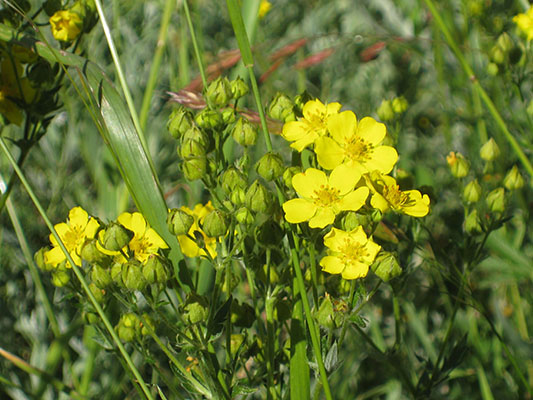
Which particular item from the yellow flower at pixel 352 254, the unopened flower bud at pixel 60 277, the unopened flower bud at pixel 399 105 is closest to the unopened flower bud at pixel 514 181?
the unopened flower bud at pixel 399 105

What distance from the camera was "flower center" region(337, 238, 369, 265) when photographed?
1.07m

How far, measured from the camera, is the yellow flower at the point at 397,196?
118cm

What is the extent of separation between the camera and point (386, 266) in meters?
1.11

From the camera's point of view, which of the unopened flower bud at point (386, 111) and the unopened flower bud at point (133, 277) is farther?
the unopened flower bud at point (386, 111)

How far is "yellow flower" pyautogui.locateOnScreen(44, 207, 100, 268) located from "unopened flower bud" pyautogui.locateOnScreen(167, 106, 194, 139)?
25 centimetres

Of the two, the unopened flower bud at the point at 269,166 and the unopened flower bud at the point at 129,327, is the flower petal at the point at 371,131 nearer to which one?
the unopened flower bud at the point at 269,166

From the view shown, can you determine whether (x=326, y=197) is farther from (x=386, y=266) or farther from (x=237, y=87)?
(x=237, y=87)

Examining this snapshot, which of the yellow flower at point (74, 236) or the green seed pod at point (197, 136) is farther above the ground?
the green seed pod at point (197, 136)

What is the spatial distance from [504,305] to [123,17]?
2581 mm

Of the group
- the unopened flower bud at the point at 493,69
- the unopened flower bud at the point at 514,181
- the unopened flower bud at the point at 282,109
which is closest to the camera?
the unopened flower bud at the point at 282,109

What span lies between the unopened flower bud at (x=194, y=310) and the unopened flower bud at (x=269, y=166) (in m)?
0.26

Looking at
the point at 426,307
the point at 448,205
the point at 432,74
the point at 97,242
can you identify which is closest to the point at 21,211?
the point at 97,242

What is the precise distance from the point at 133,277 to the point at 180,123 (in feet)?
1.10

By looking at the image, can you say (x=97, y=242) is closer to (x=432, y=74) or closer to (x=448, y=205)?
(x=448, y=205)
